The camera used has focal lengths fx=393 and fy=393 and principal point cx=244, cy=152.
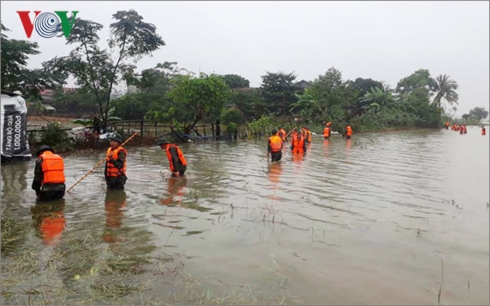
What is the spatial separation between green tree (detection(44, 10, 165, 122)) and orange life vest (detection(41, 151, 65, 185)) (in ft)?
39.7

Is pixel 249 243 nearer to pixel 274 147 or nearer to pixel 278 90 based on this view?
pixel 274 147

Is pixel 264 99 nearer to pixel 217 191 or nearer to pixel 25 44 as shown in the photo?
pixel 25 44

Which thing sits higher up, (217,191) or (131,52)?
(131,52)

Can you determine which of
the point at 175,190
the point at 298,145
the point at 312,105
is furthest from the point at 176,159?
the point at 312,105

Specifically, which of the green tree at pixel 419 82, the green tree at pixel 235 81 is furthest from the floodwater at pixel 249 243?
the green tree at pixel 419 82

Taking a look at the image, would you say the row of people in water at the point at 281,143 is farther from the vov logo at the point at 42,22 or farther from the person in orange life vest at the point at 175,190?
the vov logo at the point at 42,22

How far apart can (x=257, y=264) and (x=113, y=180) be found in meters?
4.56

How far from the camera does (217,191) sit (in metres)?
8.40

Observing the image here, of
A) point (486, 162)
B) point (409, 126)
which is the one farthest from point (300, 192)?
point (409, 126)

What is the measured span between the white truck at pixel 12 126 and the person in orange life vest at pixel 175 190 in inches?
230

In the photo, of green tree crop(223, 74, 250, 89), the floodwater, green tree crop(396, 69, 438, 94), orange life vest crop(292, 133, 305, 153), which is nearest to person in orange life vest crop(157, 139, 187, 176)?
the floodwater

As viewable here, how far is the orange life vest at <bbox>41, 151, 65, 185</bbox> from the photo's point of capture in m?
6.67

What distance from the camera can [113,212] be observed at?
6.46 metres

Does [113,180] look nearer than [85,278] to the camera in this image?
No
